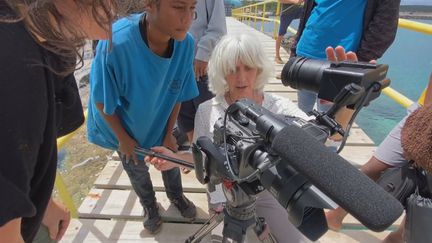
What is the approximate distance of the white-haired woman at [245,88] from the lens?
4.75ft

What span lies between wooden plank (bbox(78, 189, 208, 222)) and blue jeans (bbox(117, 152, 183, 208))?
0.11 m

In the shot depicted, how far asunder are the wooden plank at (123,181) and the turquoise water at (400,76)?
75.3 inches

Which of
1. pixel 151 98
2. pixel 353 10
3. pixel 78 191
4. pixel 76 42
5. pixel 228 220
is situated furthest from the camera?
pixel 78 191

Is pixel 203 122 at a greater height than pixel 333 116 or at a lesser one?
lesser

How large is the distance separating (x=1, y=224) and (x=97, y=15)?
39 centimetres

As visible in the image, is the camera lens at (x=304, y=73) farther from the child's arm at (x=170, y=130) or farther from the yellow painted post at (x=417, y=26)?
the yellow painted post at (x=417, y=26)

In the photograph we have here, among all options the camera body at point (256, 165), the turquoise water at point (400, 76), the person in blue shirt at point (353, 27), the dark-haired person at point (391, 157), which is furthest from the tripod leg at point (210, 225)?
the turquoise water at point (400, 76)

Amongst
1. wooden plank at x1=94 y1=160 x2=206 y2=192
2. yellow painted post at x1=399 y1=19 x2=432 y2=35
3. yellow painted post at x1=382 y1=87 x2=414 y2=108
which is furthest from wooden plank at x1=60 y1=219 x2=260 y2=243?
yellow painted post at x1=399 y1=19 x2=432 y2=35

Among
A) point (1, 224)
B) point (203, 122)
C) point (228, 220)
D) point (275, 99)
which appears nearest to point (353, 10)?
point (275, 99)

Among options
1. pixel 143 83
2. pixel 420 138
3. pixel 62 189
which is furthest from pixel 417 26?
pixel 62 189

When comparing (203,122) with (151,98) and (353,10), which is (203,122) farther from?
(353,10)

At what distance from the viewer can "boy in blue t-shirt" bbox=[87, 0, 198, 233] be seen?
53.0 inches

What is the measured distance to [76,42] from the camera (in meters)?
0.59

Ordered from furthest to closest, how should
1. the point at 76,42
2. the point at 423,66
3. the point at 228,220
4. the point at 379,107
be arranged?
the point at 379,107 < the point at 423,66 < the point at 228,220 < the point at 76,42
